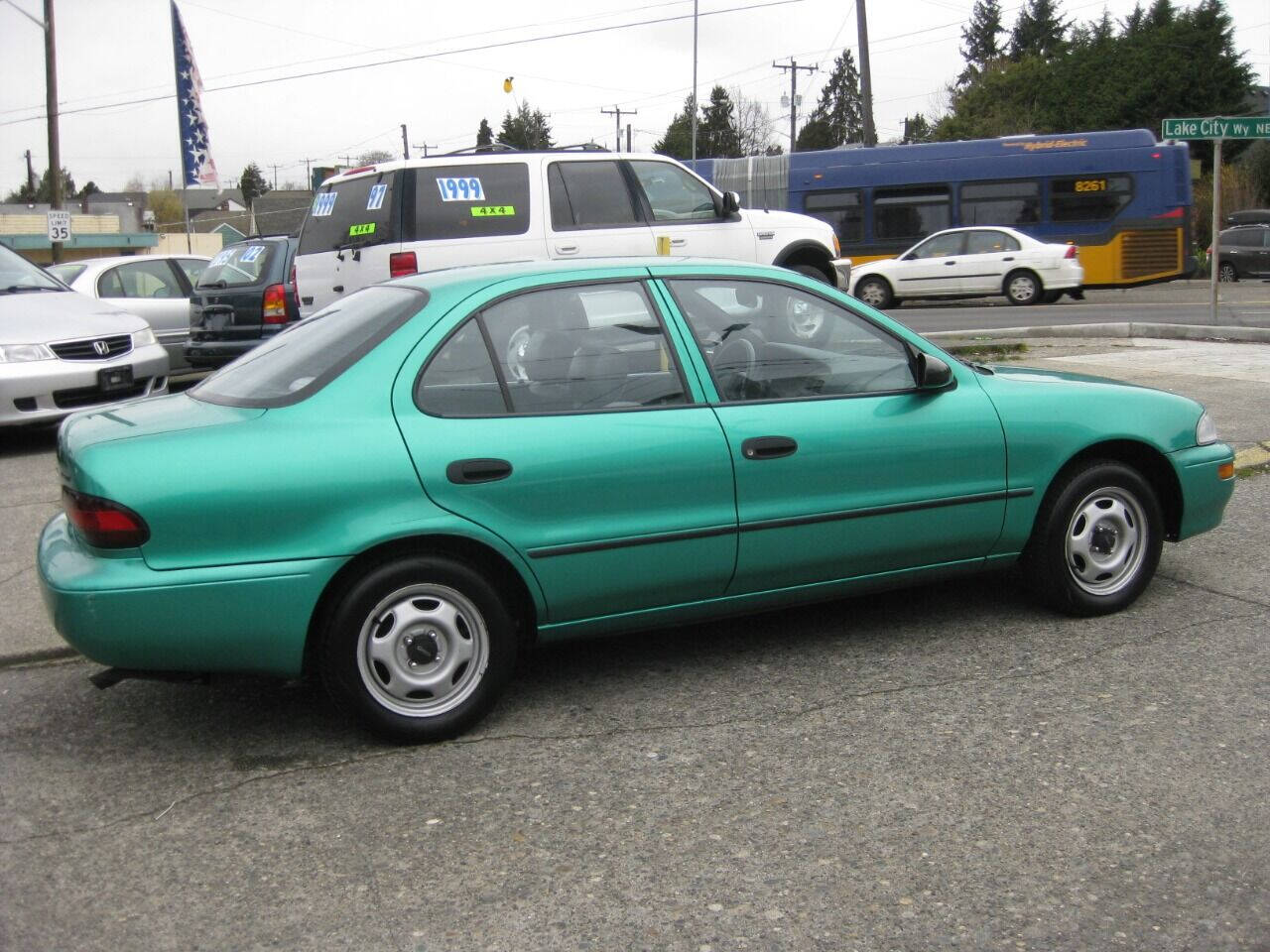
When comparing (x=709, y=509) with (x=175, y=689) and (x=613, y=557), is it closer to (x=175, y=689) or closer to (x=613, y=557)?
(x=613, y=557)

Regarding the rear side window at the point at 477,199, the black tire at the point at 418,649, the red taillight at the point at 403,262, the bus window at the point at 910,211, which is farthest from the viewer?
the bus window at the point at 910,211

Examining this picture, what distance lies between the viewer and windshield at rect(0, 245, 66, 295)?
1034 centimetres

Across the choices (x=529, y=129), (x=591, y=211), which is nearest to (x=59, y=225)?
(x=591, y=211)

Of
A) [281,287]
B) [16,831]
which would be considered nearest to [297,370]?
[16,831]

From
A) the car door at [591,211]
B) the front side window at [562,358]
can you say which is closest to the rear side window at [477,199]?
the car door at [591,211]

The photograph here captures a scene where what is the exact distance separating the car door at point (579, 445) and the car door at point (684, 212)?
20.3 feet

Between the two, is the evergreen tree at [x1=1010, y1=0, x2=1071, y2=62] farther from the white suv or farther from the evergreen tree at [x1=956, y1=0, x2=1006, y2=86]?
the white suv

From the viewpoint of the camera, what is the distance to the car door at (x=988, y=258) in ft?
76.9

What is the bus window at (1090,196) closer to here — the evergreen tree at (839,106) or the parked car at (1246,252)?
the parked car at (1246,252)

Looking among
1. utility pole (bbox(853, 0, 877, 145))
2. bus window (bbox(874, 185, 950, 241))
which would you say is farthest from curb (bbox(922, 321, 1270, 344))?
utility pole (bbox(853, 0, 877, 145))

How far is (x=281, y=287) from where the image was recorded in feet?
39.8

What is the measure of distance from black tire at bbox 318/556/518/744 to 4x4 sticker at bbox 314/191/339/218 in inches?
291

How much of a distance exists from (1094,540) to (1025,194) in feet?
72.8

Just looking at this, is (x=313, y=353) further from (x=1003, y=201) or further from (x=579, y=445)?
(x=1003, y=201)
